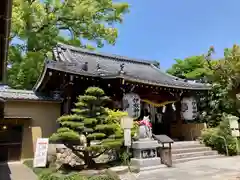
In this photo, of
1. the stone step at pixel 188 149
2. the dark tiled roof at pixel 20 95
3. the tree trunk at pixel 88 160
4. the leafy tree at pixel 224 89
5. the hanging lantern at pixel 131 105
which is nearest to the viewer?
the tree trunk at pixel 88 160

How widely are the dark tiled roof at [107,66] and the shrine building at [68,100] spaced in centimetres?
5

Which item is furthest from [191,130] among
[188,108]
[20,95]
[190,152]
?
[20,95]

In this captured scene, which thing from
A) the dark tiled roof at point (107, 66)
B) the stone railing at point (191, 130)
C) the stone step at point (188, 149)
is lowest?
the stone step at point (188, 149)

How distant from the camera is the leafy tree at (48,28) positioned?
17.7 meters

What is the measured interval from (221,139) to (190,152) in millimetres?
1802

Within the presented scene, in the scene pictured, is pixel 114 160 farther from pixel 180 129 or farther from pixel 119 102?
pixel 180 129

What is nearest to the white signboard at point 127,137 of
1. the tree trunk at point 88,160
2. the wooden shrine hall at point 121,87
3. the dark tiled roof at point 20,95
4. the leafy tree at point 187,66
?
the tree trunk at point 88,160

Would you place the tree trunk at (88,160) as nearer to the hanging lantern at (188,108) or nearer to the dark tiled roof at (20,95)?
the dark tiled roof at (20,95)

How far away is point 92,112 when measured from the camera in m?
7.85

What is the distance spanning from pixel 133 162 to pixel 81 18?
52.5 feet

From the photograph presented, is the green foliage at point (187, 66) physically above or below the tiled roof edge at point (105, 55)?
above

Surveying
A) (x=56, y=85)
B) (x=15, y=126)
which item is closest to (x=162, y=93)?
(x=56, y=85)

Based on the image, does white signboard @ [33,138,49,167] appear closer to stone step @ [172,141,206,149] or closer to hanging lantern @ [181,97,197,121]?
stone step @ [172,141,206,149]

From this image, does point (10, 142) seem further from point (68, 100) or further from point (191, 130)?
point (191, 130)
